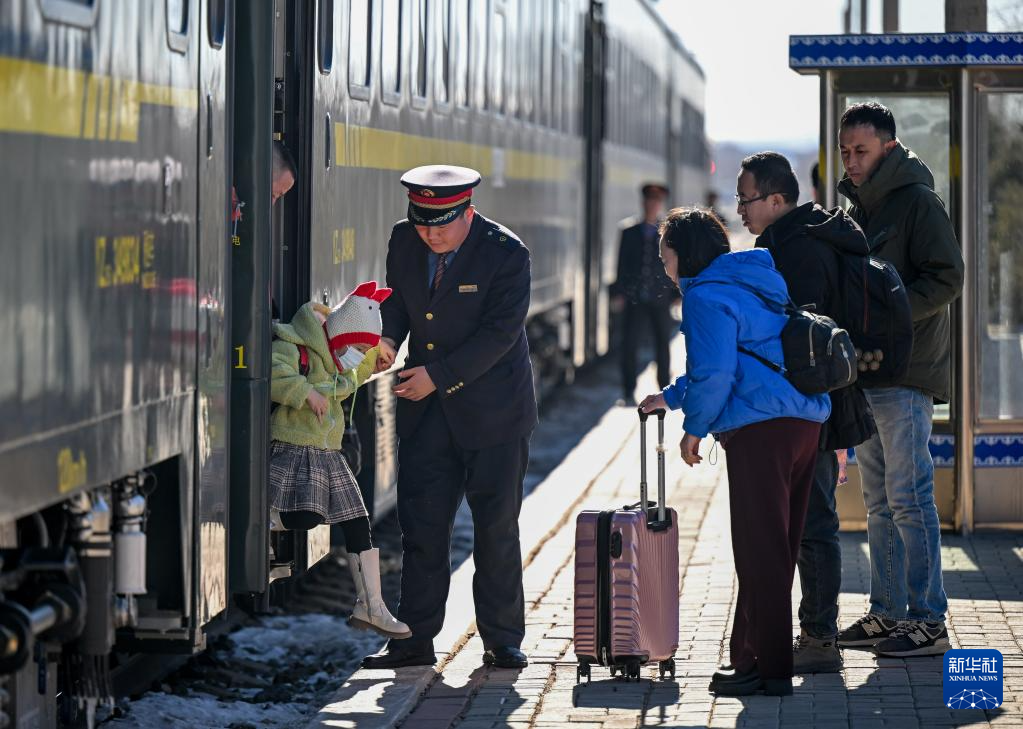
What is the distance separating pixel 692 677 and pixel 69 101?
3.07 meters

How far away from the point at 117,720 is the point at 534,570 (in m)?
2.71

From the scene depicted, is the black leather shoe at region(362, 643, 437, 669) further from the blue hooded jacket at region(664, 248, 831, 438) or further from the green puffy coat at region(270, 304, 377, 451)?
the blue hooded jacket at region(664, 248, 831, 438)

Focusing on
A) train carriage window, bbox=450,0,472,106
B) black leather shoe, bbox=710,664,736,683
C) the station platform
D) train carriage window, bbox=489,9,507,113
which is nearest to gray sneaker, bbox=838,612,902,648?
the station platform

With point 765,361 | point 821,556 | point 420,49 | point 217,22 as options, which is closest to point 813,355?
point 765,361

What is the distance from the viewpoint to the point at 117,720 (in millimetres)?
6387

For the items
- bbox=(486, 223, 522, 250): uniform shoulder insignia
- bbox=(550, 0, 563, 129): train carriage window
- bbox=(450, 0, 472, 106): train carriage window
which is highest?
bbox=(550, 0, 563, 129): train carriage window

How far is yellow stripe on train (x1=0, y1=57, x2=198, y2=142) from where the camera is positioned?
4.07m

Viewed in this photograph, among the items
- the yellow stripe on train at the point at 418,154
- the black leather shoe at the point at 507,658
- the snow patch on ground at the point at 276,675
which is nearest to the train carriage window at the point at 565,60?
the yellow stripe on train at the point at 418,154

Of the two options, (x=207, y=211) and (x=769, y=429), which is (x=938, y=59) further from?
(x=207, y=211)

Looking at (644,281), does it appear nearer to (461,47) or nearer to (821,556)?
(461,47)

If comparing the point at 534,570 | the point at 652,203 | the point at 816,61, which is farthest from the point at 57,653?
the point at 652,203

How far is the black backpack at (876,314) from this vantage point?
6.25 meters

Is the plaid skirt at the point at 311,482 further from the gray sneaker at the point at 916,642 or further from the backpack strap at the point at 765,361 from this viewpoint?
the gray sneaker at the point at 916,642

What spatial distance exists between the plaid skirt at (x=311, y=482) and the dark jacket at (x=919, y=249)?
198 centimetres
